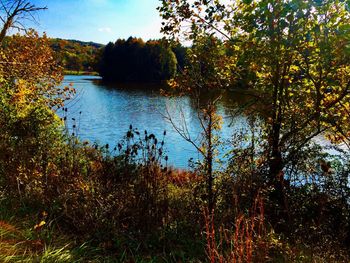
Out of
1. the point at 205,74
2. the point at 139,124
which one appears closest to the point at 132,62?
the point at 139,124

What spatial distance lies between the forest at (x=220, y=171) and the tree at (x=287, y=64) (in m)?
0.03

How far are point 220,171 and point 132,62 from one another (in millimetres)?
74946

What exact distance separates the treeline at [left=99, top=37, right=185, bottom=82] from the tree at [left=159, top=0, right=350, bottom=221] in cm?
6566

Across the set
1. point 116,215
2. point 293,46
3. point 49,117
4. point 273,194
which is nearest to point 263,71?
point 293,46

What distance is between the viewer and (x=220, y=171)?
6.29 m

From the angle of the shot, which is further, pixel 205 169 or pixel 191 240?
pixel 205 169

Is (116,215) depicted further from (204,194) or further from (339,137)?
(339,137)

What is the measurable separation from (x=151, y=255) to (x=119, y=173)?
1.89 meters

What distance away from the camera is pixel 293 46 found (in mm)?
5375

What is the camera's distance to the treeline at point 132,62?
7538 centimetres

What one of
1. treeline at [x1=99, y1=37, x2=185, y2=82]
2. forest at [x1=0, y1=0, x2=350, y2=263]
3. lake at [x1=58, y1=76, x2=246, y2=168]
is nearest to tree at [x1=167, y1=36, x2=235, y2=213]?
forest at [x1=0, y1=0, x2=350, y2=263]

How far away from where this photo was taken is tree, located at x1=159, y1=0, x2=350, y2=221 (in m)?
4.98

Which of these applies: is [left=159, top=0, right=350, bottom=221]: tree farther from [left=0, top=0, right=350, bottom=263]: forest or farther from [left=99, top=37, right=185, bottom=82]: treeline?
[left=99, top=37, right=185, bottom=82]: treeline

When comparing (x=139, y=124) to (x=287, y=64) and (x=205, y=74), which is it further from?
(x=287, y=64)
